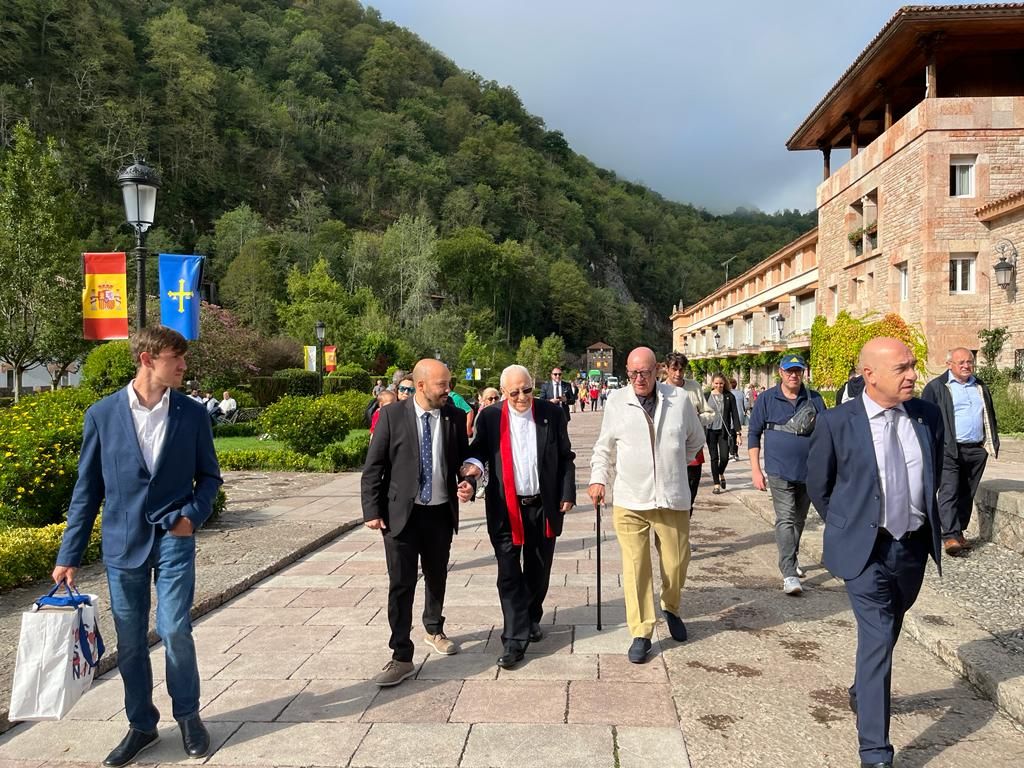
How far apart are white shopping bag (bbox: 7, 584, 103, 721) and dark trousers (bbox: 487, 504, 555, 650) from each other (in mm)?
2213

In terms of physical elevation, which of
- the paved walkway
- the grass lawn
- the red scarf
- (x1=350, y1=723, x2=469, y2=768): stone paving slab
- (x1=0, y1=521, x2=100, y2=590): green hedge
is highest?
the red scarf

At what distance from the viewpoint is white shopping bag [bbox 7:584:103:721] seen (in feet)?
9.57

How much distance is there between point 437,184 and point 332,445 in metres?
92.0

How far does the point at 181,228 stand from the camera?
76.8 metres

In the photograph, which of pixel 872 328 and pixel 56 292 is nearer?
pixel 872 328

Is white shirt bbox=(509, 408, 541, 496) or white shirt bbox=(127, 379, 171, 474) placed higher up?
white shirt bbox=(127, 379, 171, 474)

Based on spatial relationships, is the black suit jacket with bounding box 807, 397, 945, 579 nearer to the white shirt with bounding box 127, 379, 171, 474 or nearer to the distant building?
the white shirt with bounding box 127, 379, 171, 474

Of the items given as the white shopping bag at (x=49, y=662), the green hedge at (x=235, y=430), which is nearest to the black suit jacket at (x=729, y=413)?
the white shopping bag at (x=49, y=662)

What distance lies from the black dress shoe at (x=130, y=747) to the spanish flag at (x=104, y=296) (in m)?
7.49

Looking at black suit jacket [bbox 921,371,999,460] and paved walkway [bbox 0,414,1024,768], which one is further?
black suit jacket [bbox 921,371,999,460]

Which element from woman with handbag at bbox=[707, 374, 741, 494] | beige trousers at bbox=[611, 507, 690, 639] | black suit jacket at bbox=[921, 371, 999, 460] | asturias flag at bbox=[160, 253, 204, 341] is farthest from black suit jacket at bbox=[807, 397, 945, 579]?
asturias flag at bbox=[160, 253, 204, 341]

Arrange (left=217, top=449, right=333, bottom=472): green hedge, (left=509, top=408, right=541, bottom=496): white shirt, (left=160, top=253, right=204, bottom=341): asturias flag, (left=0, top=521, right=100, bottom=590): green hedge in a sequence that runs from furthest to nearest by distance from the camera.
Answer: (left=217, top=449, right=333, bottom=472): green hedge, (left=160, top=253, right=204, bottom=341): asturias flag, (left=0, top=521, right=100, bottom=590): green hedge, (left=509, top=408, right=541, bottom=496): white shirt

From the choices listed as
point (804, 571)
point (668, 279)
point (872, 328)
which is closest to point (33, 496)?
point (804, 571)

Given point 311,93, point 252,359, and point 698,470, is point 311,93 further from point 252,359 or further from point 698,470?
point 698,470
